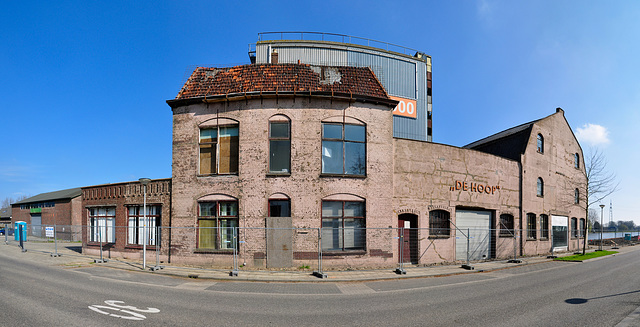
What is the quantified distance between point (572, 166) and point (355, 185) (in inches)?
1009

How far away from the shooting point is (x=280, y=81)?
16328 millimetres

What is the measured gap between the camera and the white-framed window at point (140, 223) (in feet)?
57.2

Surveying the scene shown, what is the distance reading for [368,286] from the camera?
11.9m

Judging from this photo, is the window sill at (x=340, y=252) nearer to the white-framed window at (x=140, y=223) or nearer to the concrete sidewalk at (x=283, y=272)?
the concrete sidewalk at (x=283, y=272)

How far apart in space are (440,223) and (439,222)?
0.10 metres

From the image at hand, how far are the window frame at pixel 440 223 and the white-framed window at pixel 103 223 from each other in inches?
725

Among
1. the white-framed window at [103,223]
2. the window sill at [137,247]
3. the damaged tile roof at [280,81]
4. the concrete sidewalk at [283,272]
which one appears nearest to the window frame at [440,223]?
the concrete sidewalk at [283,272]

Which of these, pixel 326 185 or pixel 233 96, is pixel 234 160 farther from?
pixel 326 185

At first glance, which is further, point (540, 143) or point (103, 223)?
point (540, 143)

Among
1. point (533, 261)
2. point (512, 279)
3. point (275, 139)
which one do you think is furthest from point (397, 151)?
point (533, 261)

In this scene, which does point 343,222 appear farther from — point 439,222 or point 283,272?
point 439,222

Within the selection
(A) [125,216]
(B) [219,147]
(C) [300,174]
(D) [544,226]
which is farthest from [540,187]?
(A) [125,216]

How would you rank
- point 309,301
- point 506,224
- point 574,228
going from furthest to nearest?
point 574,228 < point 506,224 < point 309,301

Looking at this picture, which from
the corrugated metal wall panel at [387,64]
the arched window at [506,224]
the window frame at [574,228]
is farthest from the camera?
the window frame at [574,228]
